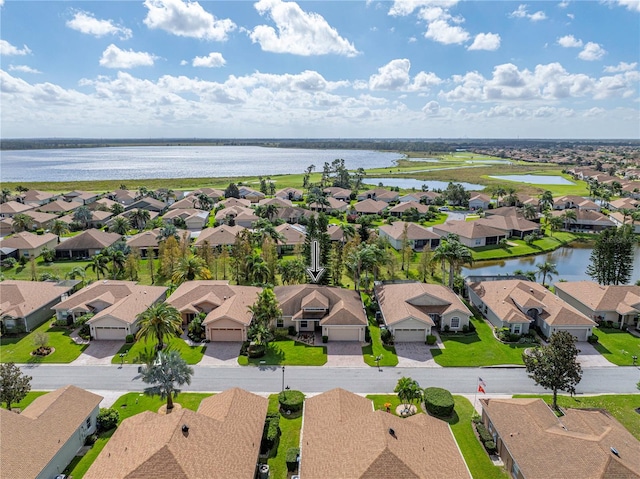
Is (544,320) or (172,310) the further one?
(544,320)

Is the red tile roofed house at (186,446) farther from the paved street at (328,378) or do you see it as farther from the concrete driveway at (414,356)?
the concrete driveway at (414,356)

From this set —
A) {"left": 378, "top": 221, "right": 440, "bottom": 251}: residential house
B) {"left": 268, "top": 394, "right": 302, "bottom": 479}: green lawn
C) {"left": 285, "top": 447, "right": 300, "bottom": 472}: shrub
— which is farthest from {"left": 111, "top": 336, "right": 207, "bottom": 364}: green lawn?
{"left": 378, "top": 221, "right": 440, "bottom": 251}: residential house

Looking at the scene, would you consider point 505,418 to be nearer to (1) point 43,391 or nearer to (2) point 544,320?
(2) point 544,320

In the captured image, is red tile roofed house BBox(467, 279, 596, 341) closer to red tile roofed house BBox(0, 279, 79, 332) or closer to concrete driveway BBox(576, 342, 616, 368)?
concrete driveway BBox(576, 342, 616, 368)

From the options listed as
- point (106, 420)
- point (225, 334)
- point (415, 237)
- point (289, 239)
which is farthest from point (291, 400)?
point (415, 237)

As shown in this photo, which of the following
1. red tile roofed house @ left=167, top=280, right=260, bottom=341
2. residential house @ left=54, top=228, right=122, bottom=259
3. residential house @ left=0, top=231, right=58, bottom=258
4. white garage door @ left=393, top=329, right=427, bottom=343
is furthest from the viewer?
residential house @ left=54, top=228, right=122, bottom=259

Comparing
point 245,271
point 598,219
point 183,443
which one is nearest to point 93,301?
point 245,271
